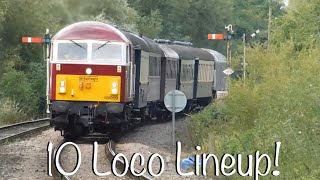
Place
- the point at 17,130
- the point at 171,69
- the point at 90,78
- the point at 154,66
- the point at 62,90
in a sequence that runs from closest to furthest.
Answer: the point at 62,90
the point at 90,78
the point at 17,130
the point at 154,66
the point at 171,69

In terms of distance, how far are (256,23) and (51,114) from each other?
7373 cm

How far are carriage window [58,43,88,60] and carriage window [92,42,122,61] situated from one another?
0.90 feet

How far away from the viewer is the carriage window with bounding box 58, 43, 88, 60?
2097cm

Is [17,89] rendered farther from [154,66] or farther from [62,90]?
[62,90]

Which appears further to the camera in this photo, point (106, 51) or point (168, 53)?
point (168, 53)

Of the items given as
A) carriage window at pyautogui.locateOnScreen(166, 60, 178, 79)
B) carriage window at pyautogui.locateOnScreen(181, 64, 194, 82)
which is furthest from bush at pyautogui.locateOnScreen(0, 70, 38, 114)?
carriage window at pyautogui.locateOnScreen(166, 60, 178, 79)

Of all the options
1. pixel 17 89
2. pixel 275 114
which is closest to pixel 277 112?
pixel 275 114

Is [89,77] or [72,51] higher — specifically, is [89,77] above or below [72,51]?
below

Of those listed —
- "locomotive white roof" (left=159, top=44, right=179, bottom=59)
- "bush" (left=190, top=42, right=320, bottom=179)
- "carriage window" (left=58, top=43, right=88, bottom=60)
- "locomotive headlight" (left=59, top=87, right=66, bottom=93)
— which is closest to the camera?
"bush" (left=190, top=42, right=320, bottom=179)

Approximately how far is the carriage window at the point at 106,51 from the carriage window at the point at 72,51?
0.28m

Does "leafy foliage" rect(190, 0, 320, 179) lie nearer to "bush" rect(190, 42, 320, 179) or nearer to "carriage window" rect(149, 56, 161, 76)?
"bush" rect(190, 42, 320, 179)

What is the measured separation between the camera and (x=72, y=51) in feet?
69.0

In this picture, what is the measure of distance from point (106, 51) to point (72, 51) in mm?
940

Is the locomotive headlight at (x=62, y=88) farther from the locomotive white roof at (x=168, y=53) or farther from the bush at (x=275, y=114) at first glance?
the locomotive white roof at (x=168, y=53)
